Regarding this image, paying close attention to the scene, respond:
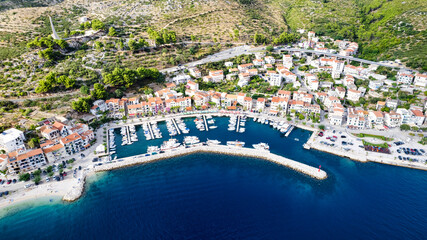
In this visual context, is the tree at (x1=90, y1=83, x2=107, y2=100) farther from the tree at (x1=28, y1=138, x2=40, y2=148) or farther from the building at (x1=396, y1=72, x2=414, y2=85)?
the building at (x1=396, y1=72, x2=414, y2=85)

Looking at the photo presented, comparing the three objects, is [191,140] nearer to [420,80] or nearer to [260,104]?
[260,104]

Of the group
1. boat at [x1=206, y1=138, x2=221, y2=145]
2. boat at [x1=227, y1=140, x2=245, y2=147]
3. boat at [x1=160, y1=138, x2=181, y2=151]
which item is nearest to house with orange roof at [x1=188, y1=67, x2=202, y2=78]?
boat at [x1=160, y1=138, x2=181, y2=151]

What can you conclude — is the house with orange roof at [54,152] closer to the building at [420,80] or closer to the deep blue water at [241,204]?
the deep blue water at [241,204]

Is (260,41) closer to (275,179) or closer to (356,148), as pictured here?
(356,148)

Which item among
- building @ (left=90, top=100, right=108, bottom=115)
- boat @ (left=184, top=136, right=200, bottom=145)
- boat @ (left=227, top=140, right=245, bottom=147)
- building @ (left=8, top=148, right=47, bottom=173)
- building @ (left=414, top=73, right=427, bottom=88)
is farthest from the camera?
building @ (left=414, top=73, right=427, bottom=88)

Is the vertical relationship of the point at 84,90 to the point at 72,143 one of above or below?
above

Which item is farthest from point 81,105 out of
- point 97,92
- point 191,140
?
point 191,140
